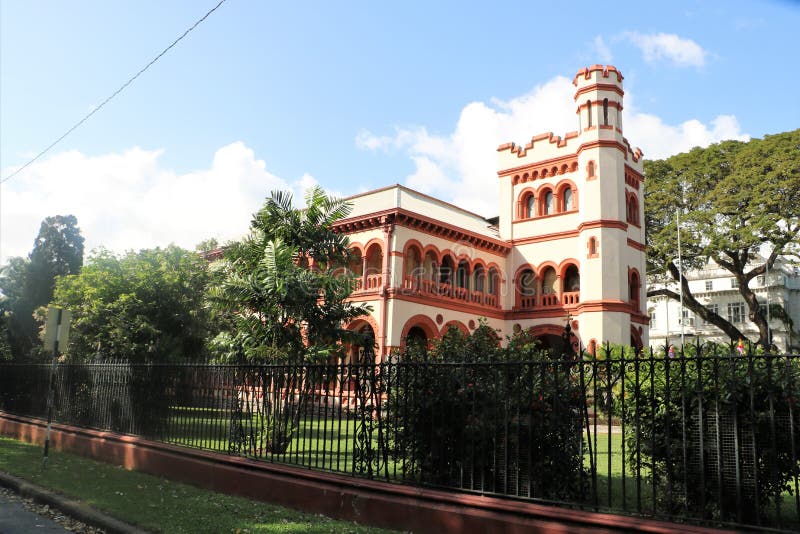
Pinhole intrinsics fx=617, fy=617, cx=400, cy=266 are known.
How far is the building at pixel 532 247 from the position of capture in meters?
24.0

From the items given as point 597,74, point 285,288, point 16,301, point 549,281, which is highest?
point 597,74

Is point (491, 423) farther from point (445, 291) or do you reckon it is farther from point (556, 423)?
point (445, 291)

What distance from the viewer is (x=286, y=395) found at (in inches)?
308

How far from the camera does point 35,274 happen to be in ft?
106

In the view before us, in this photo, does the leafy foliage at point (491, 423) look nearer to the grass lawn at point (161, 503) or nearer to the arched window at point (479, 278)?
the grass lawn at point (161, 503)

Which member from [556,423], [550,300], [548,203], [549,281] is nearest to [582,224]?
[548,203]

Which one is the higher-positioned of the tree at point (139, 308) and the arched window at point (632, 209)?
the arched window at point (632, 209)

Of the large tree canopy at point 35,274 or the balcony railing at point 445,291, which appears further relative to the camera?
the large tree canopy at point 35,274

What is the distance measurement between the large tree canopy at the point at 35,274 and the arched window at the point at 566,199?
24.2 metres

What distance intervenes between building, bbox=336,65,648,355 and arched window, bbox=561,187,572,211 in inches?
2.0

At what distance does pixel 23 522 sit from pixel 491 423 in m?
5.23

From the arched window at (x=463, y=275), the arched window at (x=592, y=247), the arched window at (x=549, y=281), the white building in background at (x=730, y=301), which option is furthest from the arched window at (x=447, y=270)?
the white building in background at (x=730, y=301)

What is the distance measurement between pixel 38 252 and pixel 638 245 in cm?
3039

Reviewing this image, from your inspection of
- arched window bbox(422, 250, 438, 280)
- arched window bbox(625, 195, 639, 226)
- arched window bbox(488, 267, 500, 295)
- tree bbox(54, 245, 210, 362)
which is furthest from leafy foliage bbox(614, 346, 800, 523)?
arched window bbox(625, 195, 639, 226)
